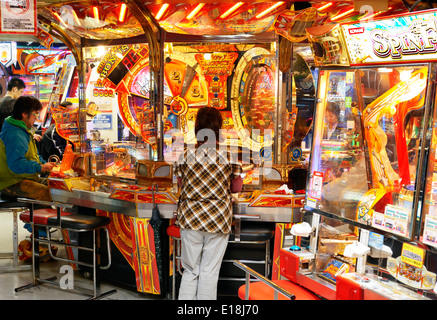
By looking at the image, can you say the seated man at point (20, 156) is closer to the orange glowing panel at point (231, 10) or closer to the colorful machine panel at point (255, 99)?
Result: the colorful machine panel at point (255, 99)

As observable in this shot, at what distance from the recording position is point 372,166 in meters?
2.63

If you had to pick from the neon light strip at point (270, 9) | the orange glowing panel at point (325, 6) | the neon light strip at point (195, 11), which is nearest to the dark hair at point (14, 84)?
the neon light strip at point (195, 11)

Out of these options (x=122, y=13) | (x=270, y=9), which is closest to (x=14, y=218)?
(x=122, y=13)

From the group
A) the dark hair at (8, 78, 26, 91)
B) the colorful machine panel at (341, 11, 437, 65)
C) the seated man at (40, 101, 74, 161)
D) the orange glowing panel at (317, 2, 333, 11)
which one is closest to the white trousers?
the colorful machine panel at (341, 11, 437, 65)

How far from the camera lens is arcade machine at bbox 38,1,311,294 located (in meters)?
3.97

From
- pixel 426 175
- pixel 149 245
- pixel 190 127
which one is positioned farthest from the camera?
pixel 190 127

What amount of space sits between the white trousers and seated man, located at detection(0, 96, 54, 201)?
1.96m

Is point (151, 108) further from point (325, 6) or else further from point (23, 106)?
point (325, 6)

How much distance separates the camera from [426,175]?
2174 millimetres

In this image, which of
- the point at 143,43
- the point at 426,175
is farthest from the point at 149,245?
the point at 426,175

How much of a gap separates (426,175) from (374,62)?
640 mm

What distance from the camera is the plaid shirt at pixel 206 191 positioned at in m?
3.29

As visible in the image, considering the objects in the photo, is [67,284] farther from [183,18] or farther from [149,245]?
[183,18]
